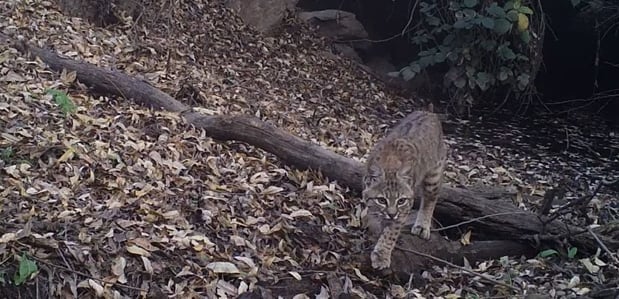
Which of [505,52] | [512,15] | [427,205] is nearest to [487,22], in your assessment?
[512,15]

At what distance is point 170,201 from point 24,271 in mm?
1326

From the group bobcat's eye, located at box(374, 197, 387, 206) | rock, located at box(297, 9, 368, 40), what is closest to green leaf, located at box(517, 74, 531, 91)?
rock, located at box(297, 9, 368, 40)

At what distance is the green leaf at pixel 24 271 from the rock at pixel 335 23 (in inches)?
316

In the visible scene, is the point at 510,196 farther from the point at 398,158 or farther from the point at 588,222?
the point at 398,158

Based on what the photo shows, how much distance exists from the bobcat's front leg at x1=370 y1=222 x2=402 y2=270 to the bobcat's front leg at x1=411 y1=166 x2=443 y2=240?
443 mm

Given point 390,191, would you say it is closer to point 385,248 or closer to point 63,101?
point 385,248

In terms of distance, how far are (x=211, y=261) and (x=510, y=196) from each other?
2.84 metres

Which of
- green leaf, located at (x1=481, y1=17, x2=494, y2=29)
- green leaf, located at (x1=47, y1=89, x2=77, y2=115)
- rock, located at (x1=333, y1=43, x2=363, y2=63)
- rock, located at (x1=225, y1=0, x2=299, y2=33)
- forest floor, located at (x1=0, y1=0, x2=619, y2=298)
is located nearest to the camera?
forest floor, located at (x1=0, y1=0, x2=619, y2=298)

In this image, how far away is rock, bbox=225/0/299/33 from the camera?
34.2 feet

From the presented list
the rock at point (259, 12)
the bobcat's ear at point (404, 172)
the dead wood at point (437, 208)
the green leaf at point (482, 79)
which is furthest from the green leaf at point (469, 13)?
the bobcat's ear at point (404, 172)

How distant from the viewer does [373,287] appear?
478 cm

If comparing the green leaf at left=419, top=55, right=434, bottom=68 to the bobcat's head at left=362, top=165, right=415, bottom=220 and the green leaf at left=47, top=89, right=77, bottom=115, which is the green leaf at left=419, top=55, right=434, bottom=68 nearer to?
the bobcat's head at left=362, top=165, right=415, bottom=220

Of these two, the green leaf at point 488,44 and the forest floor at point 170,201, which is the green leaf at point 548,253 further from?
the green leaf at point 488,44

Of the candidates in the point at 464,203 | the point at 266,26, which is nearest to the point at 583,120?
the point at 266,26
